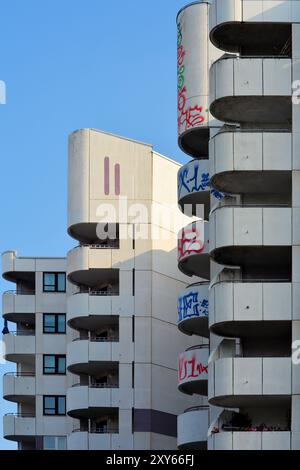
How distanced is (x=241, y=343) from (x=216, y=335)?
7.30 feet

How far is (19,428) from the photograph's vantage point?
144250mm

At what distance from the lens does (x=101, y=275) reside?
427ft

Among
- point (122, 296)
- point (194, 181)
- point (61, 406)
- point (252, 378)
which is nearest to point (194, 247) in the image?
point (194, 181)

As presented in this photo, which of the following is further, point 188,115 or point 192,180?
point 188,115

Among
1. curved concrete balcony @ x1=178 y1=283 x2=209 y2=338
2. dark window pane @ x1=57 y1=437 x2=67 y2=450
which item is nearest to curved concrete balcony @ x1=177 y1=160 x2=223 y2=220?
curved concrete balcony @ x1=178 y1=283 x2=209 y2=338

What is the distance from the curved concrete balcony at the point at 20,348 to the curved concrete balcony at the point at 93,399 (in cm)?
1793

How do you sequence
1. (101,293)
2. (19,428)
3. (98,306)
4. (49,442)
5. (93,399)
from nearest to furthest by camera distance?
(93,399) → (98,306) → (101,293) → (49,442) → (19,428)

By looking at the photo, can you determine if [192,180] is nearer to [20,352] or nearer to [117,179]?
[117,179]

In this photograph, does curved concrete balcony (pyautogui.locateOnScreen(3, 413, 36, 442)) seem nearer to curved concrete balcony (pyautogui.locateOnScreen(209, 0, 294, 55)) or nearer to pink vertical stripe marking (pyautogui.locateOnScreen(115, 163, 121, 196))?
pink vertical stripe marking (pyautogui.locateOnScreen(115, 163, 121, 196))

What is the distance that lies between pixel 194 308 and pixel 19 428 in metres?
44.6

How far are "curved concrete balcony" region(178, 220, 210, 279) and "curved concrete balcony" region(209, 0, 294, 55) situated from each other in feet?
38.1

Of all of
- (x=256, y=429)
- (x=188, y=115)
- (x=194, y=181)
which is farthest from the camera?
(x=188, y=115)

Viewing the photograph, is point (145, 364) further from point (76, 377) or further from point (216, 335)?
point (216, 335)

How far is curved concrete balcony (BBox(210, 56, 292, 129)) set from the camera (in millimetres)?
90062
